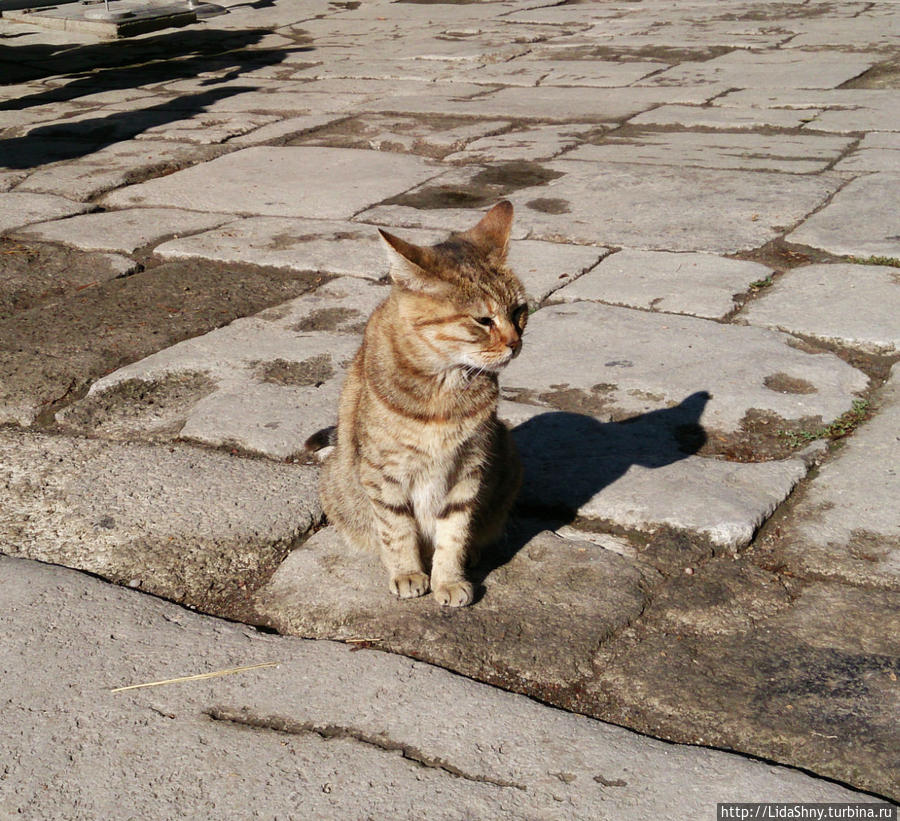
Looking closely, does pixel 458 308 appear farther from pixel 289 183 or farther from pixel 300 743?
pixel 289 183

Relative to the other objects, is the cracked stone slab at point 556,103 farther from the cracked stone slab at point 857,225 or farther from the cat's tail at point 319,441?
the cat's tail at point 319,441

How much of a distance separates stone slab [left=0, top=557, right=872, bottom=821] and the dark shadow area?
15.9ft

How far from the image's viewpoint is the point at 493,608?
237 cm

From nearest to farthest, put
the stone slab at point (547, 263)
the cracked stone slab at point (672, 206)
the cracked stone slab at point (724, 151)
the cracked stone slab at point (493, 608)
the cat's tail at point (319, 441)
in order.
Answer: the cracked stone slab at point (493, 608)
the cat's tail at point (319, 441)
the stone slab at point (547, 263)
the cracked stone slab at point (672, 206)
the cracked stone slab at point (724, 151)

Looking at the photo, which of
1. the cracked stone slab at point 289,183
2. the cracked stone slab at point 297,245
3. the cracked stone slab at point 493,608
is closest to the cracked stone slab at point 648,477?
the cracked stone slab at point 493,608

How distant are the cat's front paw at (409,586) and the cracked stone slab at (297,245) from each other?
2.08 m

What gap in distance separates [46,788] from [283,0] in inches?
500

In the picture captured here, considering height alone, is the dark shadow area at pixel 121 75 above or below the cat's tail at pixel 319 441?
above

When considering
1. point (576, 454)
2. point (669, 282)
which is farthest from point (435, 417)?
point (669, 282)

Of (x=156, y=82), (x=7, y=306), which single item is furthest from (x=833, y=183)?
(x=156, y=82)

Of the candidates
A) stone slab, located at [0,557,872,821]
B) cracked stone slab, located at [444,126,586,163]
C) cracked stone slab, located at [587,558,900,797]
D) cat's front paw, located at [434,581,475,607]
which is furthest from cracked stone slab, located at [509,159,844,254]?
stone slab, located at [0,557,872,821]

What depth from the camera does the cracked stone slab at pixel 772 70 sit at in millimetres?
7352

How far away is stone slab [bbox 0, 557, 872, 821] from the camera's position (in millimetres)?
1748

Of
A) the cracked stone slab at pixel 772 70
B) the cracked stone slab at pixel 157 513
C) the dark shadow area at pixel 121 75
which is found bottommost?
the cracked stone slab at pixel 157 513
